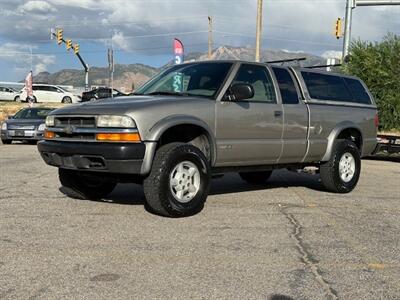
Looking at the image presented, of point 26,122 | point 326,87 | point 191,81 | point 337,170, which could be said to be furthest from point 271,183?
point 26,122

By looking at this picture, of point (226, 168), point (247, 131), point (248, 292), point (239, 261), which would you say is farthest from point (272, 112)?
point (248, 292)

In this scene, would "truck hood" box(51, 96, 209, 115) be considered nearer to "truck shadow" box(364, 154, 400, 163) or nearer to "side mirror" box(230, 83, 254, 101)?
→ "side mirror" box(230, 83, 254, 101)

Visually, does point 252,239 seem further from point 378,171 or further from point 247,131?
point 378,171

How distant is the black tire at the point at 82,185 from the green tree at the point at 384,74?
12.9 m

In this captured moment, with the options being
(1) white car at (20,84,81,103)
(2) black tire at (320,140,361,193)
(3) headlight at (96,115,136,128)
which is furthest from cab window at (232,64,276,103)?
(1) white car at (20,84,81,103)

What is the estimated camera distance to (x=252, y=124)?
7441 millimetres

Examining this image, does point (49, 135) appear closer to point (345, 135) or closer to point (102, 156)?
point (102, 156)

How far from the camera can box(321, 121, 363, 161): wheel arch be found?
8.73m

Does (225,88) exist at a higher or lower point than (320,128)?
higher

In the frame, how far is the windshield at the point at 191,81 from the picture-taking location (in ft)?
23.9

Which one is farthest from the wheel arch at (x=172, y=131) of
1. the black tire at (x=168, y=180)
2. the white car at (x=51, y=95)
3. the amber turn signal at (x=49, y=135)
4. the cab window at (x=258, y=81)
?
the white car at (x=51, y=95)

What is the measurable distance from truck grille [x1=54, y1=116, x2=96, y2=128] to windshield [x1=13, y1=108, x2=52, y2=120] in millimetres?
13616

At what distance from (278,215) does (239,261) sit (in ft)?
7.08

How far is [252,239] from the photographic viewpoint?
576 cm
